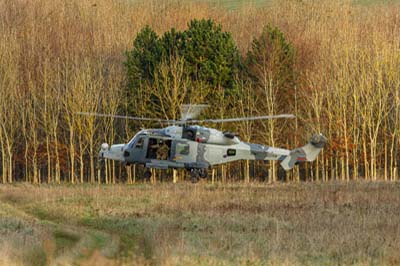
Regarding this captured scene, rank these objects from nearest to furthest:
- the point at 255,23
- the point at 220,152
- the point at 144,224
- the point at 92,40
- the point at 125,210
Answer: the point at 144,224 < the point at 125,210 < the point at 220,152 < the point at 92,40 < the point at 255,23

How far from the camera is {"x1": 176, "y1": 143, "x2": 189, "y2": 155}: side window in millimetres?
36375

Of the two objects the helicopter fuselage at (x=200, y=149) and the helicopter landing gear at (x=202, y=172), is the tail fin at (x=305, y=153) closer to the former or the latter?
the helicopter fuselage at (x=200, y=149)

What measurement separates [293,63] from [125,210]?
37.3 m

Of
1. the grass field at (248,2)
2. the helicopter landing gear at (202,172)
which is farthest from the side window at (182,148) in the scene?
the grass field at (248,2)

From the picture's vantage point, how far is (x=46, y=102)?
5950 cm

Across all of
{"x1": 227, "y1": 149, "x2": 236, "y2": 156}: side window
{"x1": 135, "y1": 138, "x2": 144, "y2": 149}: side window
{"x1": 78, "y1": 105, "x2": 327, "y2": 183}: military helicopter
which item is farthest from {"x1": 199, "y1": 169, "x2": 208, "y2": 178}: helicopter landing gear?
{"x1": 135, "y1": 138, "x2": 144, "y2": 149}: side window

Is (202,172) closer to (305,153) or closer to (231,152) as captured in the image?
(231,152)

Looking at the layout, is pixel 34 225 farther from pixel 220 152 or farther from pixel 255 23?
pixel 255 23

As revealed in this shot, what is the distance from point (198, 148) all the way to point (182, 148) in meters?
0.72

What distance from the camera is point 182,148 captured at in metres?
36.4

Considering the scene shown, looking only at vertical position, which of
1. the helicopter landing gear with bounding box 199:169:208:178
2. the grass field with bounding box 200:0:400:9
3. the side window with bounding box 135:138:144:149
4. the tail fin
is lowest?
the helicopter landing gear with bounding box 199:169:208:178

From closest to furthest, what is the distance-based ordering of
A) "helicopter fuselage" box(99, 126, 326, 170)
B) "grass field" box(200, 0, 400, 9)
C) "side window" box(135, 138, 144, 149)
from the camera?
"helicopter fuselage" box(99, 126, 326, 170) → "side window" box(135, 138, 144, 149) → "grass field" box(200, 0, 400, 9)

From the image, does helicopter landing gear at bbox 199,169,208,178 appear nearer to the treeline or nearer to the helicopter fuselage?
the helicopter fuselage

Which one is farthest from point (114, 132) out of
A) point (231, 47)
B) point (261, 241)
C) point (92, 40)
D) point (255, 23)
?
point (261, 241)
